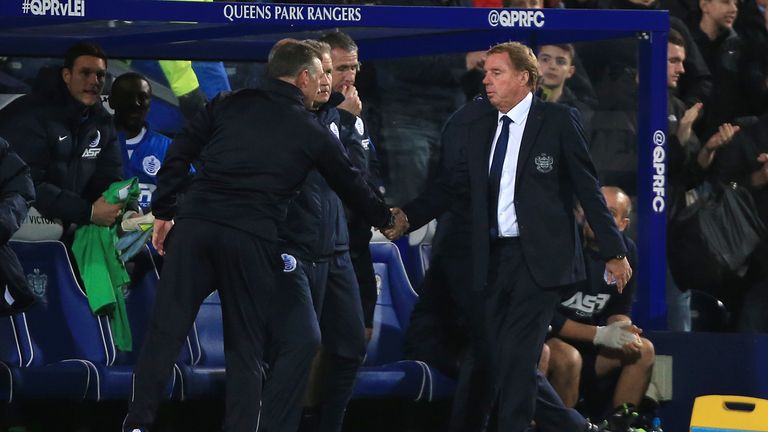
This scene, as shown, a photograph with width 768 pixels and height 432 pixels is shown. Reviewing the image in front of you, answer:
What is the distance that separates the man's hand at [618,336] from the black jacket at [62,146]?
8.33 feet

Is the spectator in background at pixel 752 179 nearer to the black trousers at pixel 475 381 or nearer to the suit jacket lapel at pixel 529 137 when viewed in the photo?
the black trousers at pixel 475 381

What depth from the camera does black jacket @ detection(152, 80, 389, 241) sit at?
6652mm

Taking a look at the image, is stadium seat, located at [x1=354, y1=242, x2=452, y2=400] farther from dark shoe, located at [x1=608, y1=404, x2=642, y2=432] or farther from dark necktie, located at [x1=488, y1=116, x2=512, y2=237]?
dark necktie, located at [x1=488, y1=116, x2=512, y2=237]

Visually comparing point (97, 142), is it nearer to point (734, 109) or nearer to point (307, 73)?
point (307, 73)

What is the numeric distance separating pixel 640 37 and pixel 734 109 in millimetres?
1692

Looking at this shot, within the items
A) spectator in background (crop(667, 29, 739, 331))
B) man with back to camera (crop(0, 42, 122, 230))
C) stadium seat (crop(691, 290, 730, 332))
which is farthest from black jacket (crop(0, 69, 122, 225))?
stadium seat (crop(691, 290, 730, 332))

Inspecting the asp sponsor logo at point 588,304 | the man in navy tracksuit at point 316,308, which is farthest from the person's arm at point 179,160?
the asp sponsor logo at point 588,304

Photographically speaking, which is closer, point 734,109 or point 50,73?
point 50,73

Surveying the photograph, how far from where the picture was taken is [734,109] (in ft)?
33.2

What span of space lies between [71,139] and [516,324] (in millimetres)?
2542

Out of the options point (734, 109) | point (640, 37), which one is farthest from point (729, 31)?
point (640, 37)

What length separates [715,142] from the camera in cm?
972

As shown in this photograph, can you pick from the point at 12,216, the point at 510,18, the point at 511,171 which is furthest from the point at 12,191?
the point at 510,18

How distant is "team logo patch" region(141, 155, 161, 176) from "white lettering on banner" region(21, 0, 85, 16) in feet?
4.46
